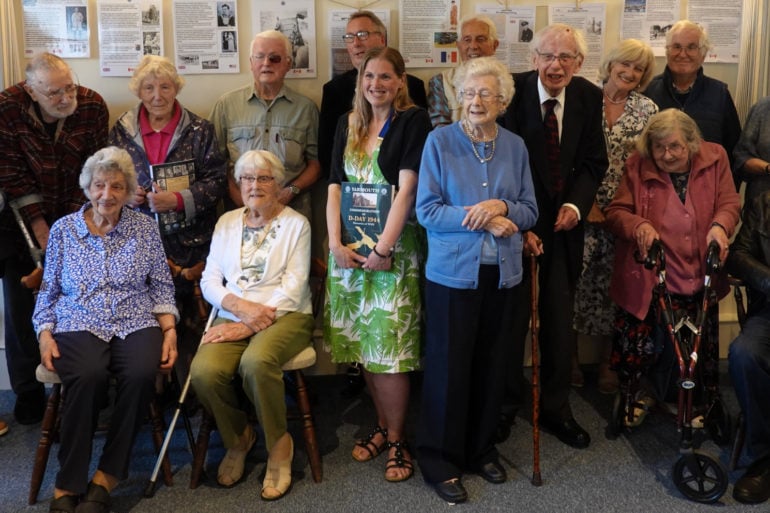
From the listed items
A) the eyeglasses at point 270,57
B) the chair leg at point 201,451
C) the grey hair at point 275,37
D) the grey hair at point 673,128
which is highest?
the grey hair at point 275,37

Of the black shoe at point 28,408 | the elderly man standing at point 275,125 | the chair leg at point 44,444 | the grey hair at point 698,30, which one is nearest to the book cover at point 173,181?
the elderly man standing at point 275,125

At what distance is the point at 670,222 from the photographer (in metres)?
3.03

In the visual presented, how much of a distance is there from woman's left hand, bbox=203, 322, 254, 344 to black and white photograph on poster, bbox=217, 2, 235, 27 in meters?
1.62

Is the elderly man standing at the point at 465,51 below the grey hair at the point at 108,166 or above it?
above

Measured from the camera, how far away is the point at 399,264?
2814 millimetres

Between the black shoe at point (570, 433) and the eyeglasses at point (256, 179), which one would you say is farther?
the black shoe at point (570, 433)

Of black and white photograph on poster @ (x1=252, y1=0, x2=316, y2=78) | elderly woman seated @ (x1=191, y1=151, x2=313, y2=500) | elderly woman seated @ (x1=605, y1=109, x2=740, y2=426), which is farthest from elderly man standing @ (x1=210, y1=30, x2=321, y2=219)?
elderly woman seated @ (x1=605, y1=109, x2=740, y2=426)

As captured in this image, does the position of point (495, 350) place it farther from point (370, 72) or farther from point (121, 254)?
point (121, 254)

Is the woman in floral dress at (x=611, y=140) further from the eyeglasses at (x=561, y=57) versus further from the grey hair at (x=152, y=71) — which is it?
the grey hair at (x=152, y=71)

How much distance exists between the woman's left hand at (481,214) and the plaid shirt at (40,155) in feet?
5.99

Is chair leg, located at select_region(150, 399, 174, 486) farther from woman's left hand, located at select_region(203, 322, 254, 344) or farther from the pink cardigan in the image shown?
the pink cardigan

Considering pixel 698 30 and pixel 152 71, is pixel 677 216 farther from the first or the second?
pixel 152 71

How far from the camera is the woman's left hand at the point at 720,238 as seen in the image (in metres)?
2.86

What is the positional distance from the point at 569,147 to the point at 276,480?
1.79 meters
